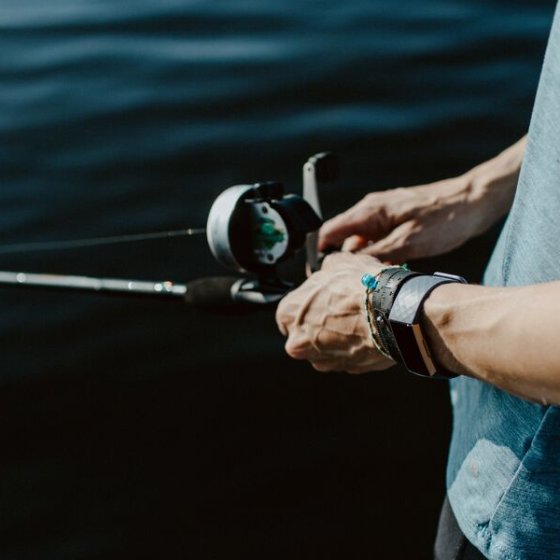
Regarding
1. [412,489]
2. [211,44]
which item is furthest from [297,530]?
[211,44]

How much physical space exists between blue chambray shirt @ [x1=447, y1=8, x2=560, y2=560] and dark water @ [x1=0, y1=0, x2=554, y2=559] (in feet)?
3.63

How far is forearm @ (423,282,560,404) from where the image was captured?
1085mm

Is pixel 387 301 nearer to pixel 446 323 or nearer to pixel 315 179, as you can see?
pixel 446 323

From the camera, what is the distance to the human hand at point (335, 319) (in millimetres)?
1522

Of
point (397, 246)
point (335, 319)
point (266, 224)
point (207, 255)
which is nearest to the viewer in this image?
point (335, 319)

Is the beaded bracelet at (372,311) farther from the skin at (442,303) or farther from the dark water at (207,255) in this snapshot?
the dark water at (207,255)

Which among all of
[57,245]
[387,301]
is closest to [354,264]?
[387,301]

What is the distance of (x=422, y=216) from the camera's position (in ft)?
6.81

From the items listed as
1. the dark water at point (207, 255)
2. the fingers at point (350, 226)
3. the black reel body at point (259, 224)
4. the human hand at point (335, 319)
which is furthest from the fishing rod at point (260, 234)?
the dark water at point (207, 255)

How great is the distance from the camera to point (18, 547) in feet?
8.21

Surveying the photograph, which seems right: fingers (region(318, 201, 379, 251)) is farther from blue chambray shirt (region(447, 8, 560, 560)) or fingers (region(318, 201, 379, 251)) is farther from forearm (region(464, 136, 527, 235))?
blue chambray shirt (region(447, 8, 560, 560))

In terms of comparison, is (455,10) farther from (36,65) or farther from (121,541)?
(121,541)

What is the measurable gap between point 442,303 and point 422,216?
31.5 inches

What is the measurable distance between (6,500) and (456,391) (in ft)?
4.87
